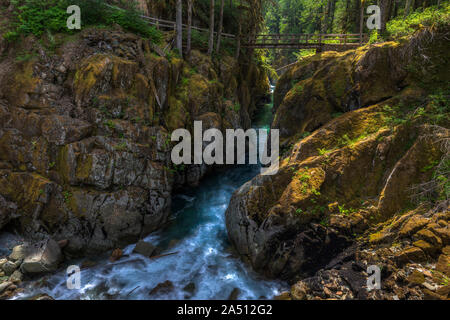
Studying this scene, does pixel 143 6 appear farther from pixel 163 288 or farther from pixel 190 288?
pixel 190 288

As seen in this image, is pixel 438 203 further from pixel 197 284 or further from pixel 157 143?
pixel 157 143

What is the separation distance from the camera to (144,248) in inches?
349

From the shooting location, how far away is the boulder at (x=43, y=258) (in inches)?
291

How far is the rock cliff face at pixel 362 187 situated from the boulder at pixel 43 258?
642 centimetres

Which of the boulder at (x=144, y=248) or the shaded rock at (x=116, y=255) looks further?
the boulder at (x=144, y=248)

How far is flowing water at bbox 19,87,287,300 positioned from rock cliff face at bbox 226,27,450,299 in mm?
623

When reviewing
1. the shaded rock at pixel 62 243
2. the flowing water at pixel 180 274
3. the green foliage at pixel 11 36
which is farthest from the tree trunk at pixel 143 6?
the shaded rock at pixel 62 243

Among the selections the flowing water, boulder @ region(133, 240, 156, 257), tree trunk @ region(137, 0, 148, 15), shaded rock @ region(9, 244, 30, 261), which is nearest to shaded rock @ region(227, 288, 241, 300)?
the flowing water

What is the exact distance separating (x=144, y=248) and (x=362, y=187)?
8.37 m

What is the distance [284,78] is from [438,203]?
415 inches

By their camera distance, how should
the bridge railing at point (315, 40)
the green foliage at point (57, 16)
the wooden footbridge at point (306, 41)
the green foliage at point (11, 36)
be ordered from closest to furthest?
the green foliage at point (11, 36)
the green foliage at point (57, 16)
the wooden footbridge at point (306, 41)
the bridge railing at point (315, 40)

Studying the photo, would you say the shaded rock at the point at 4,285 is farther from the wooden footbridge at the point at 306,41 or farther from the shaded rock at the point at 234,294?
the wooden footbridge at the point at 306,41

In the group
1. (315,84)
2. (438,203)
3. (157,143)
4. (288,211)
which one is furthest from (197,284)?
(315,84)

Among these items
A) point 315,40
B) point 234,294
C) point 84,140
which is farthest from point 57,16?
point 315,40
